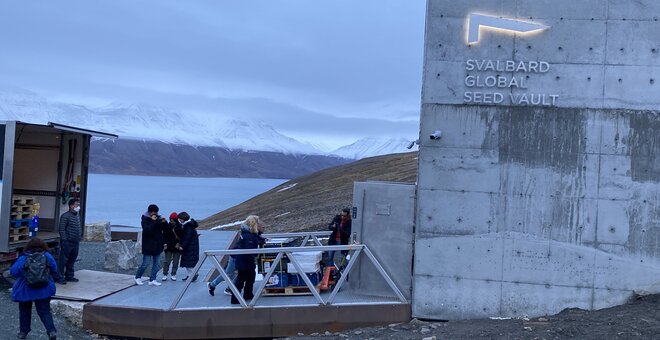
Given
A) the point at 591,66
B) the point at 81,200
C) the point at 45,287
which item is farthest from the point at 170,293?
the point at 591,66

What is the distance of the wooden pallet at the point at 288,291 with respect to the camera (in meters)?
12.4

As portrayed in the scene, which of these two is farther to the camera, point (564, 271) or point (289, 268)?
point (289, 268)

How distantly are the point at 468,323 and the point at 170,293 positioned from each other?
16.7 ft

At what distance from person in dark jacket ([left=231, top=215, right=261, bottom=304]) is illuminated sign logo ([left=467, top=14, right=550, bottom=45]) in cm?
457

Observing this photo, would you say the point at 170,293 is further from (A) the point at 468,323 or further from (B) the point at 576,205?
A: (B) the point at 576,205

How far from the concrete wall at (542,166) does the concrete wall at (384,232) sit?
27cm

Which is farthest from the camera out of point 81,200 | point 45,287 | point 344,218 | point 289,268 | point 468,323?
point 81,200

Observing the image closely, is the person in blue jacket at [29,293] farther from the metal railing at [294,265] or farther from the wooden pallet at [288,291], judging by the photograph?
the wooden pallet at [288,291]

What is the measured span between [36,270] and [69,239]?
134 inches

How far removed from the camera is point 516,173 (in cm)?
1170

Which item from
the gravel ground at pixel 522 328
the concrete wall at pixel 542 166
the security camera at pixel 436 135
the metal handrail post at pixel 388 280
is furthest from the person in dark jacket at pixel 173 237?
the security camera at pixel 436 135

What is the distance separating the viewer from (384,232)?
40.3ft

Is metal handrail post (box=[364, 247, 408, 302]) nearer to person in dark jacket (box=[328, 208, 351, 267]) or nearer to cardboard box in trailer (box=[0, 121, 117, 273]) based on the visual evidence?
person in dark jacket (box=[328, 208, 351, 267])

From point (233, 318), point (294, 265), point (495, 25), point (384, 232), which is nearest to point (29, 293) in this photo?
point (233, 318)
